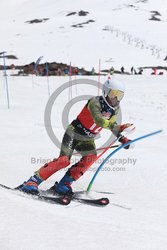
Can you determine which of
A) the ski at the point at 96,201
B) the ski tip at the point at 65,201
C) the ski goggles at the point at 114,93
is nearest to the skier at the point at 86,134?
the ski goggles at the point at 114,93

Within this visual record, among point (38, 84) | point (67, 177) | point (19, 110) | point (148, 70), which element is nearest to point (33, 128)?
point (19, 110)

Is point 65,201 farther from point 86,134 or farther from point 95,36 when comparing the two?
point 95,36

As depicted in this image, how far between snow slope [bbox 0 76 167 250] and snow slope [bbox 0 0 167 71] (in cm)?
2727

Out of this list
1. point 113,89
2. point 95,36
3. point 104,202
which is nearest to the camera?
point 104,202

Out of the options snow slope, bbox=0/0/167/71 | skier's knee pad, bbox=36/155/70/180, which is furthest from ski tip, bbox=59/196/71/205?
snow slope, bbox=0/0/167/71

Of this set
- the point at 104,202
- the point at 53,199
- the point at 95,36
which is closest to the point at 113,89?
the point at 104,202

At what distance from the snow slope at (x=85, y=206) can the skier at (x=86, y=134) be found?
0.50 meters

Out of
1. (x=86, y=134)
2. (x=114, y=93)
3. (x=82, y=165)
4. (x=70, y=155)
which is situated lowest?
(x=82, y=165)

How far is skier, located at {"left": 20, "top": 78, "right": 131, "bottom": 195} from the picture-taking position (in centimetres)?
480

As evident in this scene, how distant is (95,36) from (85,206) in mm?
45745

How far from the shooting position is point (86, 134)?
509cm

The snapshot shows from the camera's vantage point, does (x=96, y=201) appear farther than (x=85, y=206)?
Yes

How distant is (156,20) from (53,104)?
4826 cm

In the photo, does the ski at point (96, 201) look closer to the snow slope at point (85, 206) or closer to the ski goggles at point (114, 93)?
the snow slope at point (85, 206)
